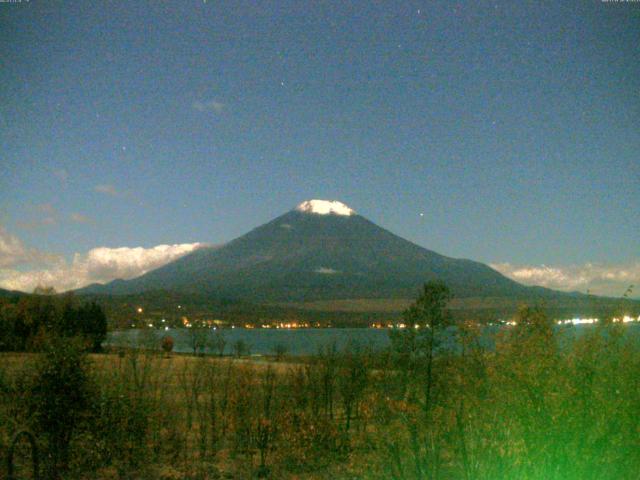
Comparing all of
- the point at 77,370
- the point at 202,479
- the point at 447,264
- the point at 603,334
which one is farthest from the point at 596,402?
the point at 447,264

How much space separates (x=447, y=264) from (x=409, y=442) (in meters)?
190

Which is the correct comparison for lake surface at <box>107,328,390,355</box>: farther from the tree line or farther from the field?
the field

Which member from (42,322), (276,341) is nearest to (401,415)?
(42,322)

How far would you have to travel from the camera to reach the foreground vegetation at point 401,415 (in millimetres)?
4234

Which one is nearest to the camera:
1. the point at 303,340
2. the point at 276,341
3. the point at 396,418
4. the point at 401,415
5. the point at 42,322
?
the point at 401,415

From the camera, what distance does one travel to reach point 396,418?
260 inches

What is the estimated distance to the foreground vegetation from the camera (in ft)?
13.9

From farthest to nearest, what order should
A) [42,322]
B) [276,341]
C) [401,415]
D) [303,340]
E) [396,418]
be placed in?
1. [303,340]
2. [276,341]
3. [42,322]
4. [396,418]
5. [401,415]

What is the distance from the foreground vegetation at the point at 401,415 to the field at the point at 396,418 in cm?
1

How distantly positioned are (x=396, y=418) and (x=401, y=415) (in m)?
1.12

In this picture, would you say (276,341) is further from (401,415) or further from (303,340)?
(401,415)

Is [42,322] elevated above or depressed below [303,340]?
above

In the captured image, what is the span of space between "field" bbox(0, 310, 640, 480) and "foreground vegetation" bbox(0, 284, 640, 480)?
0.6 inches

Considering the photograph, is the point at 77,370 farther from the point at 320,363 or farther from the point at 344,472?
the point at 320,363
